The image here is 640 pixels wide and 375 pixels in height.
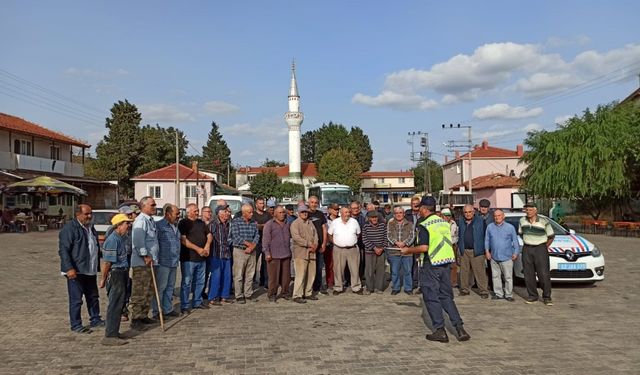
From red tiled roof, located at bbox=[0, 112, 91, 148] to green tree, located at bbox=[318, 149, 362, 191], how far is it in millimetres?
43434

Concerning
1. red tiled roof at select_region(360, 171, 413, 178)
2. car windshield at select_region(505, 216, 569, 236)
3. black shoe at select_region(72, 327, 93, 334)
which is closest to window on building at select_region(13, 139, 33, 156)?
black shoe at select_region(72, 327, 93, 334)

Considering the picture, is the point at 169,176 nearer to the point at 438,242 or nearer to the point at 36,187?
the point at 36,187

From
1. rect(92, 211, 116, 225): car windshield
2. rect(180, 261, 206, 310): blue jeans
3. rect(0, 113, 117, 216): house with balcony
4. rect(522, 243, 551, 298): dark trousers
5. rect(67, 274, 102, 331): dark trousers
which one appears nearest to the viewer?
rect(67, 274, 102, 331): dark trousers

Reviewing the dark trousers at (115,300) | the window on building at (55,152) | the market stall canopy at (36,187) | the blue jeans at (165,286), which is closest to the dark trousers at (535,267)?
the blue jeans at (165,286)

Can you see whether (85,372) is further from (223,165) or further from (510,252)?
(223,165)

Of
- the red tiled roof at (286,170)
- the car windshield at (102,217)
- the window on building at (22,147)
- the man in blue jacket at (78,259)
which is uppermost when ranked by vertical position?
the red tiled roof at (286,170)

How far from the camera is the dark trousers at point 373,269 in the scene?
10.6 m

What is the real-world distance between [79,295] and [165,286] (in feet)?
3.99

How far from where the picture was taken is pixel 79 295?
735cm

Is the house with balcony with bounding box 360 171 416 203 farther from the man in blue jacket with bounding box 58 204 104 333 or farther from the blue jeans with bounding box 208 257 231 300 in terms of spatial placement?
the man in blue jacket with bounding box 58 204 104 333

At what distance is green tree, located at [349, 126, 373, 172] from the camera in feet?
311

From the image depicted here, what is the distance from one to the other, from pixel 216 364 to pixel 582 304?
6429mm

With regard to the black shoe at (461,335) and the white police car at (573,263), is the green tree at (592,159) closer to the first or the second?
the white police car at (573,263)

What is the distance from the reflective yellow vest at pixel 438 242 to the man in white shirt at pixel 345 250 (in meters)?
3.56
